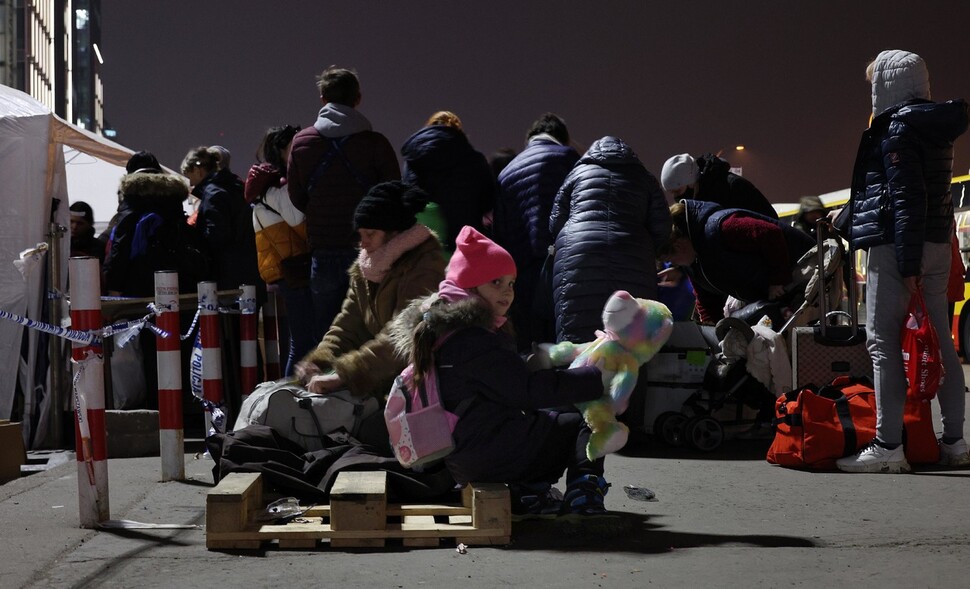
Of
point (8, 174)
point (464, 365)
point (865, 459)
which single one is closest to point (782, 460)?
point (865, 459)

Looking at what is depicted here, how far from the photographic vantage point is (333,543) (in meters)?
4.63

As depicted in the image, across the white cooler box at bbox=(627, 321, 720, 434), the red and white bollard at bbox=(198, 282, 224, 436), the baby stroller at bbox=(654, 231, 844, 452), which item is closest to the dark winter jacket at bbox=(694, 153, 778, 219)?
the baby stroller at bbox=(654, 231, 844, 452)

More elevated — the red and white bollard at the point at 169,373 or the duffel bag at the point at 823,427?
the red and white bollard at the point at 169,373

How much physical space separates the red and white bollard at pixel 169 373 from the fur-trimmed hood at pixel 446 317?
2063 mm

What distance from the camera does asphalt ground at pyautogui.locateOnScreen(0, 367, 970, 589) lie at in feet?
13.3

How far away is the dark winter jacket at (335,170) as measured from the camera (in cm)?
748

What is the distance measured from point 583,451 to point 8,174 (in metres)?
5.31

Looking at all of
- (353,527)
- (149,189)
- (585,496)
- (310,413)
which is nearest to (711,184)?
(310,413)

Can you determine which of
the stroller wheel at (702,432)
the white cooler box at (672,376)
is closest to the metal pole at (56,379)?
the white cooler box at (672,376)

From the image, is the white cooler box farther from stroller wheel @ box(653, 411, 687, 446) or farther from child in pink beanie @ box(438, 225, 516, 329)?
child in pink beanie @ box(438, 225, 516, 329)

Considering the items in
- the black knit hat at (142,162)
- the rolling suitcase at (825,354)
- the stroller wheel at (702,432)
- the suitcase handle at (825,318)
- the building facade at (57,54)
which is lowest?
the stroller wheel at (702,432)

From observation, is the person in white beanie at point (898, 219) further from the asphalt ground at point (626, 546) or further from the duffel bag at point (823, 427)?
the asphalt ground at point (626, 546)

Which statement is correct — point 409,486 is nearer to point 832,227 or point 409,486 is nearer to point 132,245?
point 832,227

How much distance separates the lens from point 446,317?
4.72m
